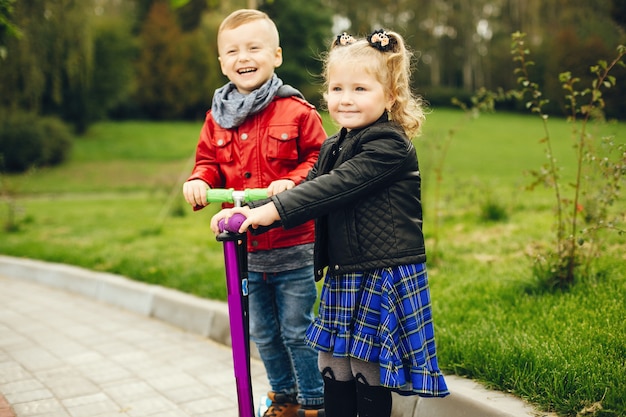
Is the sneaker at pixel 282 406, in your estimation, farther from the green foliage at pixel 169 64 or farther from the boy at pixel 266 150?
the green foliage at pixel 169 64

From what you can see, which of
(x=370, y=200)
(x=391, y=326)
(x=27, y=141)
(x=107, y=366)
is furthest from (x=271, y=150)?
(x=27, y=141)

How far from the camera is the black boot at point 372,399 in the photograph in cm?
265

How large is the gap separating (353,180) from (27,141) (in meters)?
19.8

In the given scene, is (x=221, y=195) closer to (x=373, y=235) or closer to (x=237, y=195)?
(x=237, y=195)

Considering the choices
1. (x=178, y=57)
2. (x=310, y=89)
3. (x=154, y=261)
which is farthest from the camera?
(x=178, y=57)

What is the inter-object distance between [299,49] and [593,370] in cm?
1046

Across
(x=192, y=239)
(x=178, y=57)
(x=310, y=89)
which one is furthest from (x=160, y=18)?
(x=192, y=239)

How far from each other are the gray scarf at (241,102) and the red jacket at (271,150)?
0.04 m

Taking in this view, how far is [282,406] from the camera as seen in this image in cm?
344

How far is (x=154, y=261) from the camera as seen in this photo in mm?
6500

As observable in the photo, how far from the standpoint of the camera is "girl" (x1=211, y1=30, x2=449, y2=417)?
2.53 m

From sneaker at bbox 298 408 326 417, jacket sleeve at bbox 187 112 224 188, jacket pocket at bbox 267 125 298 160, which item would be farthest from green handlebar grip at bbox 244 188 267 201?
sneaker at bbox 298 408 326 417

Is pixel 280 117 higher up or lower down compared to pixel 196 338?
higher up

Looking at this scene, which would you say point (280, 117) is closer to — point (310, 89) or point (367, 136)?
point (367, 136)
